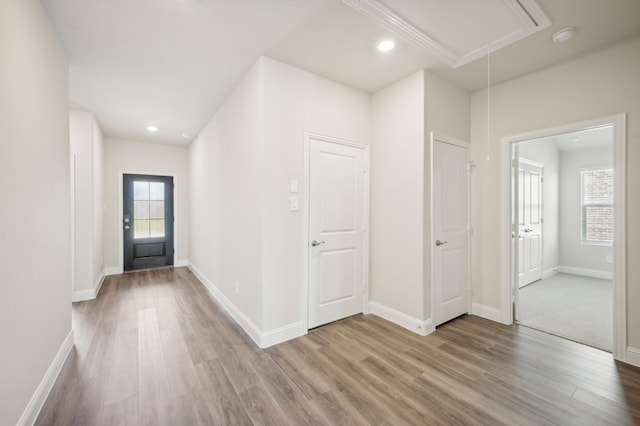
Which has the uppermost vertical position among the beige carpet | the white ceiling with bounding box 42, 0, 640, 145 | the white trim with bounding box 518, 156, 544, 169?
the white ceiling with bounding box 42, 0, 640, 145

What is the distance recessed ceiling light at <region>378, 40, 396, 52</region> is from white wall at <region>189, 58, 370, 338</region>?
74 cm

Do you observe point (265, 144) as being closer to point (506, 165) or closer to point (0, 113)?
point (0, 113)

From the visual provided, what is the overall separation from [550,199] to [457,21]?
16.1ft

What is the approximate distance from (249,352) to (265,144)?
1.98 metres

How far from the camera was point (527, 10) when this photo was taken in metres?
2.00

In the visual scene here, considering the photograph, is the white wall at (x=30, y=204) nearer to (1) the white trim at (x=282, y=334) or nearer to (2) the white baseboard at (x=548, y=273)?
(1) the white trim at (x=282, y=334)

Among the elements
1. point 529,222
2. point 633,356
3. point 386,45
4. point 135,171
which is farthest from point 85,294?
point 529,222

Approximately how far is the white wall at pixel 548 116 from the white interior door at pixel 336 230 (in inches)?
57.7

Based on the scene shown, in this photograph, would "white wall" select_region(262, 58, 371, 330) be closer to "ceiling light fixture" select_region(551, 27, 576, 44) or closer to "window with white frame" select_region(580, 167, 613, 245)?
"ceiling light fixture" select_region(551, 27, 576, 44)

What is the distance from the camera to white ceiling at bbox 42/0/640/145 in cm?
198

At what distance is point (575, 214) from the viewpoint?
5434 millimetres

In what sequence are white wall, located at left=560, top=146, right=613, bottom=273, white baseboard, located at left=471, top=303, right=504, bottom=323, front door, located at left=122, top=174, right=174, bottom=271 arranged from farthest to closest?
front door, located at left=122, top=174, right=174, bottom=271, white wall, located at left=560, top=146, right=613, bottom=273, white baseboard, located at left=471, top=303, right=504, bottom=323

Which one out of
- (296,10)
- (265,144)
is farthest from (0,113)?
(296,10)

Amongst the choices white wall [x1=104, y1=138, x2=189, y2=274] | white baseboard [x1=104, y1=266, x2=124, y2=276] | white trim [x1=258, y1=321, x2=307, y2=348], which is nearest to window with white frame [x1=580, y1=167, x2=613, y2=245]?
white trim [x1=258, y1=321, x2=307, y2=348]
